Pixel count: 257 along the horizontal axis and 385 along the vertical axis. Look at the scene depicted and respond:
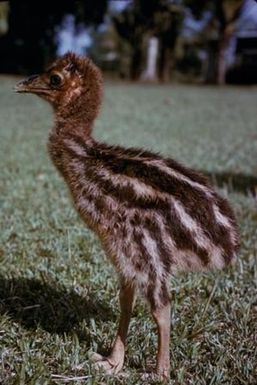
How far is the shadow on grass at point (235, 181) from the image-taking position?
16.8 ft

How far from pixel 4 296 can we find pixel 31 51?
22932 mm

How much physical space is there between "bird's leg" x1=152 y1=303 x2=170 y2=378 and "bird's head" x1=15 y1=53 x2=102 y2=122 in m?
0.82

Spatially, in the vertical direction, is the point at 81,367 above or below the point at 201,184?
below

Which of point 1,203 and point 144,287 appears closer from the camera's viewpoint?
point 144,287

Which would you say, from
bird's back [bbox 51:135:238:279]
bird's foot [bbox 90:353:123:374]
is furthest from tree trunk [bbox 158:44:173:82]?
bird's foot [bbox 90:353:123:374]

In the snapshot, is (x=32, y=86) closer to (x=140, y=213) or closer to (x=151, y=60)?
(x=140, y=213)

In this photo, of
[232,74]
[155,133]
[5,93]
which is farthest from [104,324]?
[232,74]

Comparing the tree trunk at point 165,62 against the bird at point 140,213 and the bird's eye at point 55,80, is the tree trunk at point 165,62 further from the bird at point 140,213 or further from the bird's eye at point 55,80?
the bird at point 140,213

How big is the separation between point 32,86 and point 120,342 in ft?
3.47

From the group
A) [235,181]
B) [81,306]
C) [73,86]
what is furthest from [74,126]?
[235,181]

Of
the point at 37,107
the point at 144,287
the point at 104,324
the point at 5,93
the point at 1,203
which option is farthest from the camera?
the point at 5,93

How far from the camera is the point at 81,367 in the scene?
6.82ft

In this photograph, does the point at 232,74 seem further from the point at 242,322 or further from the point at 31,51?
the point at 242,322

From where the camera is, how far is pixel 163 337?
1989mm
